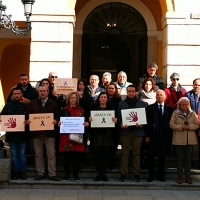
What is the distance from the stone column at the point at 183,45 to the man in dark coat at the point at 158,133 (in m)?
2.20

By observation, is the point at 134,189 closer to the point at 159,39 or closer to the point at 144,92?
the point at 144,92

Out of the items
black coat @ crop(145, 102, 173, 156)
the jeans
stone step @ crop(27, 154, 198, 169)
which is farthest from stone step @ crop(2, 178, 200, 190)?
stone step @ crop(27, 154, 198, 169)

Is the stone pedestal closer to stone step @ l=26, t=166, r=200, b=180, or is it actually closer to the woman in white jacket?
stone step @ l=26, t=166, r=200, b=180

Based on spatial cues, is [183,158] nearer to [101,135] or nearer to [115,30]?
[101,135]

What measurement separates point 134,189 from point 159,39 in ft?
23.7

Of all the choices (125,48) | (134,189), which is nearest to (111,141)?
(134,189)

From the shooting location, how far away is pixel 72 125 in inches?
327

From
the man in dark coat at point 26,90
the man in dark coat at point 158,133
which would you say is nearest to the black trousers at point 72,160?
the man in dark coat at point 158,133

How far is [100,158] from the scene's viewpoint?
27.7 ft

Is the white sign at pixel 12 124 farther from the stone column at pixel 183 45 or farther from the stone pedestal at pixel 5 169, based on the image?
the stone column at pixel 183 45

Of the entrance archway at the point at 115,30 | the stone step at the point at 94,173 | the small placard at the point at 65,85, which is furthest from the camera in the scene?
the entrance archway at the point at 115,30

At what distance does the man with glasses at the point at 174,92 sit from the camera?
31.3 feet

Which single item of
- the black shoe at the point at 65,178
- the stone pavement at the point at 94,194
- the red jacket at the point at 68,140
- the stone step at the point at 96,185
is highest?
the red jacket at the point at 68,140

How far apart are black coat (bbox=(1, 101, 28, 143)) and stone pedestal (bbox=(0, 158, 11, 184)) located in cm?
44
